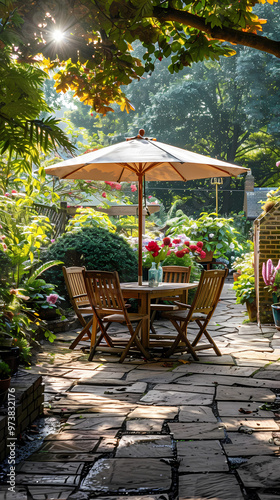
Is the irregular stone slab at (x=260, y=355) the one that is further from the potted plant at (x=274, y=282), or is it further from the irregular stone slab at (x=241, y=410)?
the irregular stone slab at (x=241, y=410)

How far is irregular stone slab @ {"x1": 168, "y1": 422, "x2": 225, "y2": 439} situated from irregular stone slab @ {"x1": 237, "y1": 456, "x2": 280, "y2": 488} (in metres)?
0.43

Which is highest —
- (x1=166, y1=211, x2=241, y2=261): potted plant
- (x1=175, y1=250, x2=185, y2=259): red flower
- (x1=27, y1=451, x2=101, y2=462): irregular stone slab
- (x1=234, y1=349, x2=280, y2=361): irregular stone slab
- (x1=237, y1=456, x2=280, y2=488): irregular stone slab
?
(x1=166, y1=211, x2=241, y2=261): potted plant

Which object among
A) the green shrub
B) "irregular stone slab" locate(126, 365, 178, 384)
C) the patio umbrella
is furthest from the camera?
the green shrub

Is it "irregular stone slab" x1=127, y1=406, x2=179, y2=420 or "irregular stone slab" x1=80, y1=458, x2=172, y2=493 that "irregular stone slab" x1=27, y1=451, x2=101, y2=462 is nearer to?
"irregular stone slab" x1=80, y1=458, x2=172, y2=493

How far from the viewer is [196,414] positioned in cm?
386

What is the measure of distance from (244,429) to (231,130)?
29639 mm

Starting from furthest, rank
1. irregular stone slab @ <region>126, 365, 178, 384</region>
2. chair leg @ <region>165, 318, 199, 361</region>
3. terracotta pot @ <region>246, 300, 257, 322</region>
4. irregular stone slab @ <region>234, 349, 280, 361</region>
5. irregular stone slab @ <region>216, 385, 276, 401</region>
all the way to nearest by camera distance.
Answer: terracotta pot @ <region>246, 300, 257, 322</region> < irregular stone slab @ <region>234, 349, 280, 361</region> < chair leg @ <region>165, 318, 199, 361</region> < irregular stone slab @ <region>126, 365, 178, 384</region> < irregular stone slab @ <region>216, 385, 276, 401</region>

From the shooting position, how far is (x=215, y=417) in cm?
380

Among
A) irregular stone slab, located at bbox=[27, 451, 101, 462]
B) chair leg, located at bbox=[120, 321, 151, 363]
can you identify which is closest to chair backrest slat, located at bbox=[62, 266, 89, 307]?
chair leg, located at bbox=[120, 321, 151, 363]

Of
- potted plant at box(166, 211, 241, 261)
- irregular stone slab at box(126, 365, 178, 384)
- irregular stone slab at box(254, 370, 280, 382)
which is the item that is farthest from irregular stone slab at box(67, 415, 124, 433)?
potted plant at box(166, 211, 241, 261)

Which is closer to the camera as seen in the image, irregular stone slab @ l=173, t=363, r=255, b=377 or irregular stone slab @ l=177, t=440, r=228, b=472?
irregular stone slab @ l=177, t=440, r=228, b=472

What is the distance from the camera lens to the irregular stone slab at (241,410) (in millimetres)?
3840

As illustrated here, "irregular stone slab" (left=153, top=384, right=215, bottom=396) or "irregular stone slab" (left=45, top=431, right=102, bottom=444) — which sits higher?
"irregular stone slab" (left=45, top=431, right=102, bottom=444)

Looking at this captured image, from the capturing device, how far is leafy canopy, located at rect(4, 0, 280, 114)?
362cm
